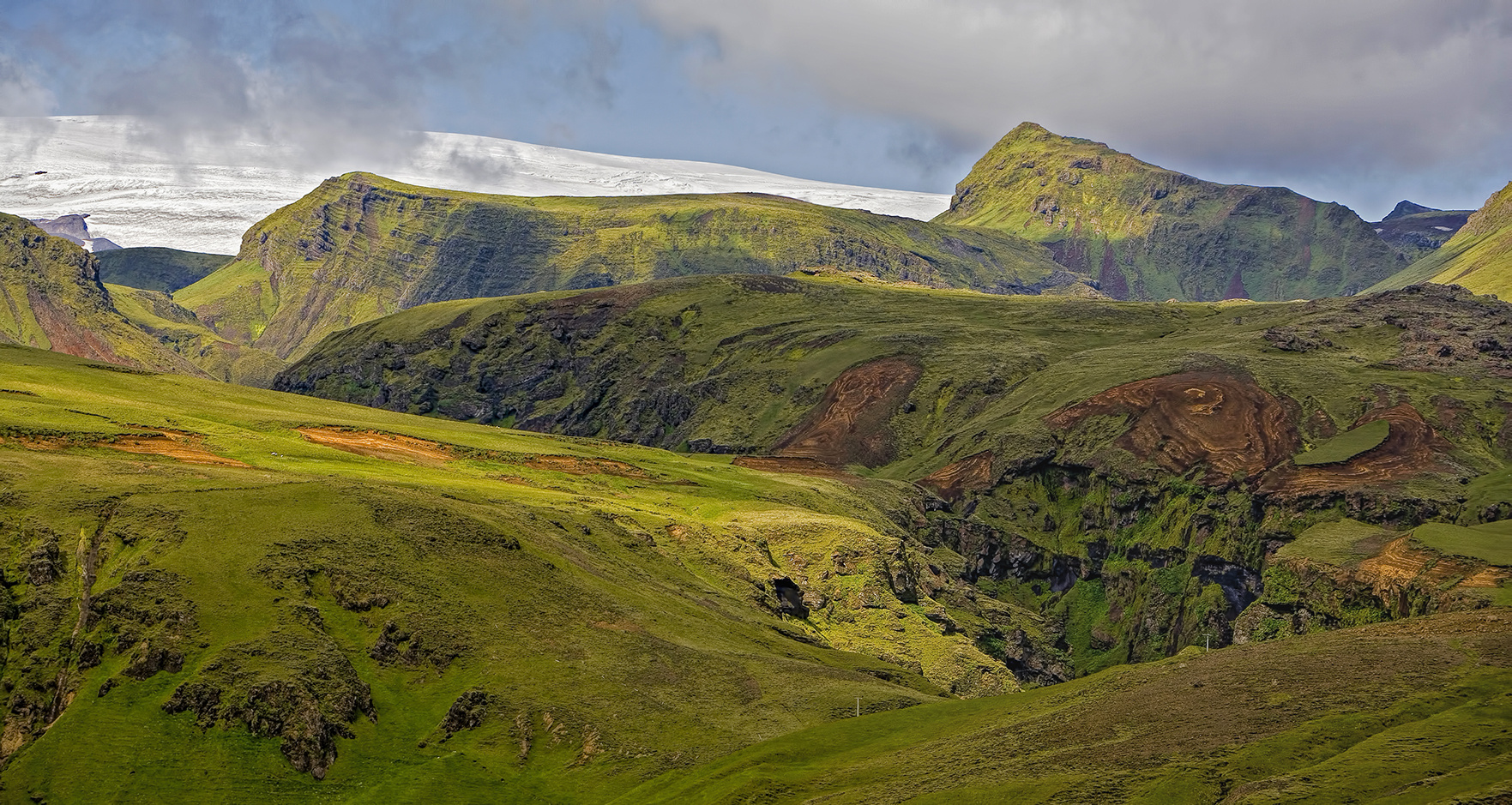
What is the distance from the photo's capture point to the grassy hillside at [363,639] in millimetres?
98938

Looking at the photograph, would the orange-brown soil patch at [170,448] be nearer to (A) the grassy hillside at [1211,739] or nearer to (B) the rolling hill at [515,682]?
(B) the rolling hill at [515,682]

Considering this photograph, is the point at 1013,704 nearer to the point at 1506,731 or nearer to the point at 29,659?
the point at 1506,731

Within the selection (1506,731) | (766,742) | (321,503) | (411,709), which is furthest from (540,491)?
(1506,731)

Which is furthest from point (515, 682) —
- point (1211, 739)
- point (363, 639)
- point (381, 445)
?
point (381, 445)

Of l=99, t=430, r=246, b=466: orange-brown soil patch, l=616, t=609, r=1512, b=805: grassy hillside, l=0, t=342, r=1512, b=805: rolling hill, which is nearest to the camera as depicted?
l=616, t=609, r=1512, b=805: grassy hillside

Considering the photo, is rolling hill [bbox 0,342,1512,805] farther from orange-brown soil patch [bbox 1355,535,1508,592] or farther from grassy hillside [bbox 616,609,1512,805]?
orange-brown soil patch [bbox 1355,535,1508,592]

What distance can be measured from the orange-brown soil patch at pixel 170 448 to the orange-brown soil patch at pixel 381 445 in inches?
897

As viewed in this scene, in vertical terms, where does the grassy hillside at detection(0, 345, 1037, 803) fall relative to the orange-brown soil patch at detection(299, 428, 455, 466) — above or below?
below

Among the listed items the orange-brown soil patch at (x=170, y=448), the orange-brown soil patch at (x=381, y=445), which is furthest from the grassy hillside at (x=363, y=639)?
the orange-brown soil patch at (x=381, y=445)

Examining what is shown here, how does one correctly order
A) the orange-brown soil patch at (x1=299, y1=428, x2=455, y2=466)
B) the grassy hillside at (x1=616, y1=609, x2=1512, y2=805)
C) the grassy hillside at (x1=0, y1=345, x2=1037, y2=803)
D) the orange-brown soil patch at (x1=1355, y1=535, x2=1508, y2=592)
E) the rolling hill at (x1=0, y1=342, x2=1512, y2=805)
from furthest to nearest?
1. the orange-brown soil patch at (x1=299, y1=428, x2=455, y2=466)
2. the orange-brown soil patch at (x1=1355, y1=535, x2=1508, y2=592)
3. the grassy hillside at (x1=0, y1=345, x2=1037, y2=803)
4. the rolling hill at (x1=0, y1=342, x2=1512, y2=805)
5. the grassy hillside at (x1=616, y1=609, x2=1512, y2=805)

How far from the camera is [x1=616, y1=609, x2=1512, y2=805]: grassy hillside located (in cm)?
7350

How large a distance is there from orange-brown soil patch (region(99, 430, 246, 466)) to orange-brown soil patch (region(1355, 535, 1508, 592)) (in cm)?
12794

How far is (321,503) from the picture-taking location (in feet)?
420

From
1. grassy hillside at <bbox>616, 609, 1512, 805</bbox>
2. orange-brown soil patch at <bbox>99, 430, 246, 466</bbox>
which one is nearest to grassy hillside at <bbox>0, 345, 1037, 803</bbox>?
orange-brown soil patch at <bbox>99, 430, 246, 466</bbox>
